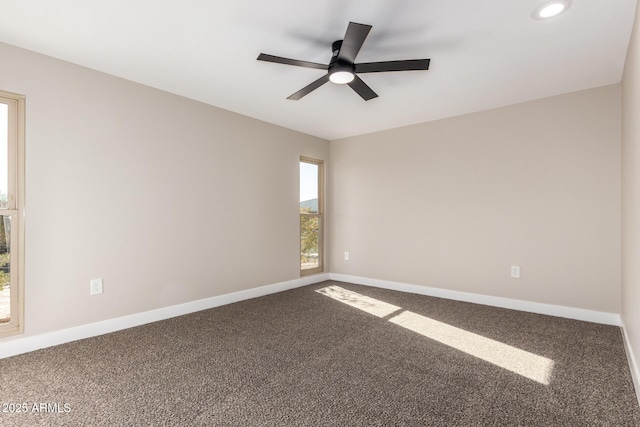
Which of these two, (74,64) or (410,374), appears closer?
(410,374)

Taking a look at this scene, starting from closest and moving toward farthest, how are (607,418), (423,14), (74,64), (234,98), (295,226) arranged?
1. (607,418)
2. (423,14)
3. (74,64)
4. (234,98)
5. (295,226)

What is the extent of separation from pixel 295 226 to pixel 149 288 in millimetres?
2073

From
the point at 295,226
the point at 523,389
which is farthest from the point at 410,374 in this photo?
the point at 295,226

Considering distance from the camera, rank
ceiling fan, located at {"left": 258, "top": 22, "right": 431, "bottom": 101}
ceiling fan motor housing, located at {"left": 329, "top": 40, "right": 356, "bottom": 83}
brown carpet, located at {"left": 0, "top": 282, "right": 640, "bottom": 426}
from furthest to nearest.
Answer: ceiling fan motor housing, located at {"left": 329, "top": 40, "right": 356, "bottom": 83} → ceiling fan, located at {"left": 258, "top": 22, "right": 431, "bottom": 101} → brown carpet, located at {"left": 0, "top": 282, "right": 640, "bottom": 426}

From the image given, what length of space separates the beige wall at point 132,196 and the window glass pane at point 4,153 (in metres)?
0.14

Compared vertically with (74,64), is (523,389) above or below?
below

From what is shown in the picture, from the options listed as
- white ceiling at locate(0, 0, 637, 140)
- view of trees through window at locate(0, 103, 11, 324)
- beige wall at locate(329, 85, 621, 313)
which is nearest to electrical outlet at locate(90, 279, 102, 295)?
view of trees through window at locate(0, 103, 11, 324)

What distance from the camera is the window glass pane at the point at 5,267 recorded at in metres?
2.38

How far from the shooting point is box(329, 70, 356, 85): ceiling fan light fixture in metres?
2.29

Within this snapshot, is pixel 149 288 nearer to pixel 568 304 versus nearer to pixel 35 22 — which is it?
pixel 35 22

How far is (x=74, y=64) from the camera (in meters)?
2.67

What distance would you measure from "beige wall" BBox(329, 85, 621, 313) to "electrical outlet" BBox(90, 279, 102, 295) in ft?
10.5

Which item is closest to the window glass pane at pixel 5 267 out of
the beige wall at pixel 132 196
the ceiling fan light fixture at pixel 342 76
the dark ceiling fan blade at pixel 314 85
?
the beige wall at pixel 132 196

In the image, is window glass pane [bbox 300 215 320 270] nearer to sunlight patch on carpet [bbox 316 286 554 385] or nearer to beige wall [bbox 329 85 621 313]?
beige wall [bbox 329 85 621 313]
